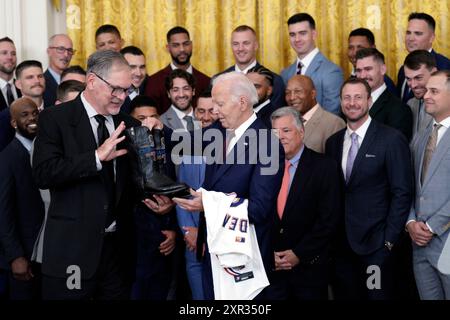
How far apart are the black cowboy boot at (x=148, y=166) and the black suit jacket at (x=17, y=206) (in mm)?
1281

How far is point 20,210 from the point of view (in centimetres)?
504

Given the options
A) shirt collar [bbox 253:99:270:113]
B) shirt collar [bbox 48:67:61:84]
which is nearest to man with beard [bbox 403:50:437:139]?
shirt collar [bbox 253:99:270:113]

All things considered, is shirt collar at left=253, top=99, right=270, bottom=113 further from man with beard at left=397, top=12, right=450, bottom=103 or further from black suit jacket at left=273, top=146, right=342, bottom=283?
man with beard at left=397, top=12, right=450, bottom=103

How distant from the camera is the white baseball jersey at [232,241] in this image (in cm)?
388

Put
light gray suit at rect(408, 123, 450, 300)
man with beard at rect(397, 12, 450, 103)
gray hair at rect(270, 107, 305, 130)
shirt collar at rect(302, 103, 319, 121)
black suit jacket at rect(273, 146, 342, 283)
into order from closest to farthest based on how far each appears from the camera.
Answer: light gray suit at rect(408, 123, 450, 300) < black suit jacket at rect(273, 146, 342, 283) < gray hair at rect(270, 107, 305, 130) < shirt collar at rect(302, 103, 319, 121) < man with beard at rect(397, 12, 450, 103)

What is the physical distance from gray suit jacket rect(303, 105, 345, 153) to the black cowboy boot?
1777 millimetres

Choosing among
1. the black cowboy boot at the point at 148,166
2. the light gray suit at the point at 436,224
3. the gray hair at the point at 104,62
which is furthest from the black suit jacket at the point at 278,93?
the gray hair at the point at 104,62

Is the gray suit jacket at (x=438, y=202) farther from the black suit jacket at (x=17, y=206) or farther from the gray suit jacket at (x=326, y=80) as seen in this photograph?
the black suit jacket at (x=17, y=206)

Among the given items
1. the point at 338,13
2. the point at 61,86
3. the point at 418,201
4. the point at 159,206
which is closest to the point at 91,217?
the point at 159,206

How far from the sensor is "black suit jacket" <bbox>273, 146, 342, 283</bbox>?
16.2ft

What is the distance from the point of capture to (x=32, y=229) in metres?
5.05

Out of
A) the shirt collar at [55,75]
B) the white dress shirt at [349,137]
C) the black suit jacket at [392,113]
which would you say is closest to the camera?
the white dress shirt at [349,137]

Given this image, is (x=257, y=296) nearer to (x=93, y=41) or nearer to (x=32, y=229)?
(x=32, y=229)
